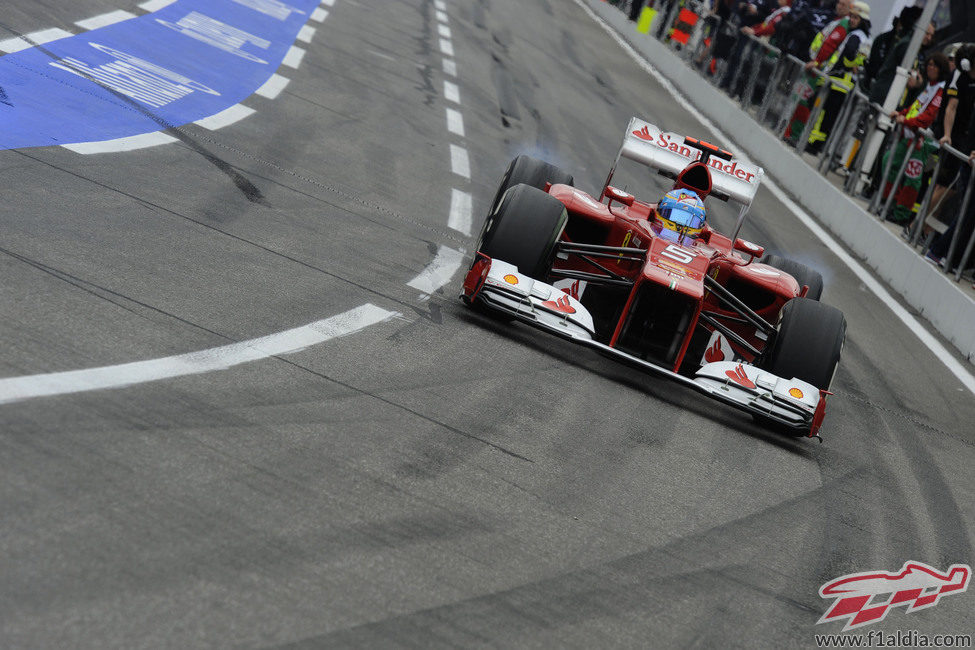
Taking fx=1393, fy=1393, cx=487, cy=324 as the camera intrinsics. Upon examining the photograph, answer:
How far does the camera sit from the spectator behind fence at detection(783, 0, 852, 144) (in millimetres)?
22078

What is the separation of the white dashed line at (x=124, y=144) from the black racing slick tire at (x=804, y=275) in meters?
4.94

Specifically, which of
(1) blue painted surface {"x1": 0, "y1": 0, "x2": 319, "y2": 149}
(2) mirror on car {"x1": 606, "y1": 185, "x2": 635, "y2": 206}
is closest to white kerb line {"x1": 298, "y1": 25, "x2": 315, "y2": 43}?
(1) blue painted surface {"x1": 0, "y1": 0, "x2": 319, "y2": 149}

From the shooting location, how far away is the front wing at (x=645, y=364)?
8.38 metres

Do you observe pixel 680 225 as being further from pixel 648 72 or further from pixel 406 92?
pixel 648 72

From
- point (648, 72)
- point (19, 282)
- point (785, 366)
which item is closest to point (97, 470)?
point (19, 282)

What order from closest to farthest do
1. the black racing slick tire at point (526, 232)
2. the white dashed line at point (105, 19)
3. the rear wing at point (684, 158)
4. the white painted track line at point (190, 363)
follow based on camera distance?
the white painted track line at point (190, 363) < the black racing slick tire at point (526, 232) < the rear wing at point (684, 158) < the white dashed line at point (105, 19)

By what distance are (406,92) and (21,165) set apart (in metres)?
9.35

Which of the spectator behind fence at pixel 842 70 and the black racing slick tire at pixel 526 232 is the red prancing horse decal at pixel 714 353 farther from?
the spectator behind fence at pixel 842 70

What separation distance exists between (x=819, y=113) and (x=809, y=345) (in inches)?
534

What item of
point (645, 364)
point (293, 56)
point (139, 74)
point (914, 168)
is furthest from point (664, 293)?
point (293, 56)

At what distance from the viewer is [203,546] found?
14.9 ft

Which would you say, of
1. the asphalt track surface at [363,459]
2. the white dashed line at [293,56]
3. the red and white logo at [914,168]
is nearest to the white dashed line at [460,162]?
the asphalt track surface at [363,459]

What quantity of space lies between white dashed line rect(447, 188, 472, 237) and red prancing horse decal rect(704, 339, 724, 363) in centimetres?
265

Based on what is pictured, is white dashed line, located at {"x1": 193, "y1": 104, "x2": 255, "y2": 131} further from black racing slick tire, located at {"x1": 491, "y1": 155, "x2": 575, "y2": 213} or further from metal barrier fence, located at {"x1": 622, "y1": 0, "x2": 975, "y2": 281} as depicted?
metal barrier fence, located at {"x1": 622, "y1": 0, "x2": 975, "y2": 281}
